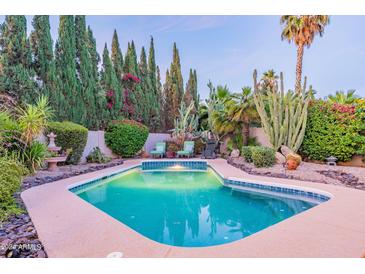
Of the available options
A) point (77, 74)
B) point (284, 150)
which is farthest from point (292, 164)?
point (77, 74)

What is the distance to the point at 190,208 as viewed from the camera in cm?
509

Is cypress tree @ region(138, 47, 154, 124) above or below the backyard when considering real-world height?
above

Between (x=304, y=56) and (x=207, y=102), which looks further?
(x=207, y=102)

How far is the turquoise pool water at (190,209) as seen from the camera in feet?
12.2

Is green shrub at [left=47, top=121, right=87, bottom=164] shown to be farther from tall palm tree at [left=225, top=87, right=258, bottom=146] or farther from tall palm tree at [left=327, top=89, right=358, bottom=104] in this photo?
tall palm tree at [left=327, top=89, right=358, bottom=104]

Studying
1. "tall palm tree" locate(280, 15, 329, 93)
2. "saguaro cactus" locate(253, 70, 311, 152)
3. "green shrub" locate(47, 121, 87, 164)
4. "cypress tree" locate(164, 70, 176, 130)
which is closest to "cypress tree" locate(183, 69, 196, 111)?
"cypress tree" locate(164, 70, 176, 130)

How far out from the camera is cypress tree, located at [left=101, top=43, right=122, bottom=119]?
49.1 ft

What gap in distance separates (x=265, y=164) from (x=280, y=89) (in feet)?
11.6

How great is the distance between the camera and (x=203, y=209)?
16.6 ft

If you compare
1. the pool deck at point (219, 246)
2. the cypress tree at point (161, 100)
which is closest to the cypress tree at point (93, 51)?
the cypress tree at point (161, 100)

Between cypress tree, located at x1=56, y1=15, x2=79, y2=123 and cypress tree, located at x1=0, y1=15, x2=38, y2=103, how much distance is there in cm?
193

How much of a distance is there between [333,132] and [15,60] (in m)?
13.4
